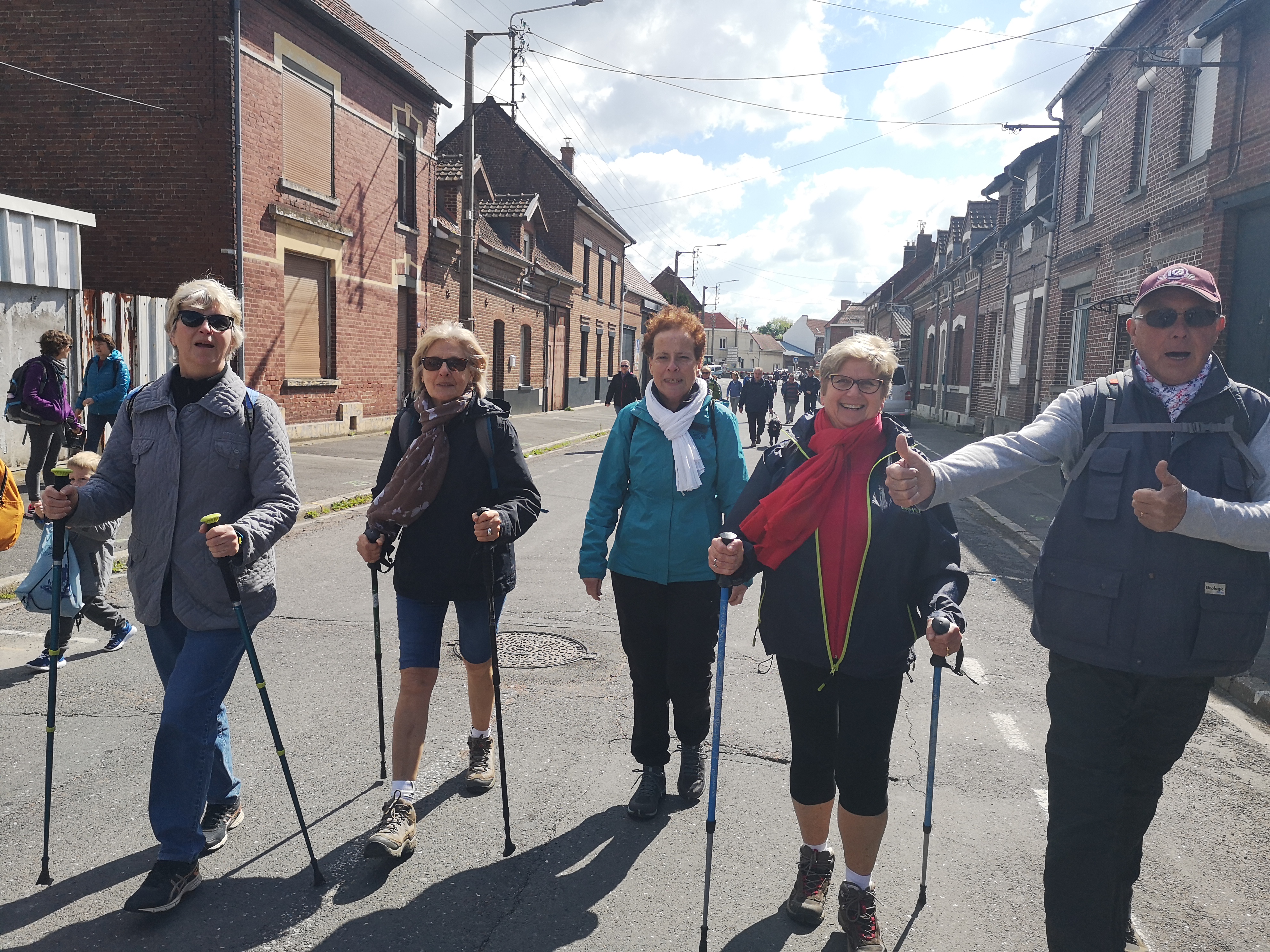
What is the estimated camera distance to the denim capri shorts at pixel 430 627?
3.55 meters

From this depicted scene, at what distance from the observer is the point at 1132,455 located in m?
2.57

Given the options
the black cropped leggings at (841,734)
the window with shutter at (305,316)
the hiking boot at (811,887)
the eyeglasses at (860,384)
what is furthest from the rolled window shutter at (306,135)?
the hiking boot at (811,887)

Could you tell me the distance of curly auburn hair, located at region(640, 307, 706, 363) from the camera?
12.5 feet

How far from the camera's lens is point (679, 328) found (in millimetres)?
3836

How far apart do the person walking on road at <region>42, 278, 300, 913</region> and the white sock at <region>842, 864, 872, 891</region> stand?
214cm

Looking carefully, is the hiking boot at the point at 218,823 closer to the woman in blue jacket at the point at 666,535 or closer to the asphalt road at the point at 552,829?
the asphalt road at the point at 552,829

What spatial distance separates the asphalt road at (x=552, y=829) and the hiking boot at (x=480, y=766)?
75 mm

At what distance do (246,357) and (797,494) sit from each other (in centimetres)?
1419

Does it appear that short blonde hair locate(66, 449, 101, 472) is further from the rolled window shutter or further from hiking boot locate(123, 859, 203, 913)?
the rolled window shutter

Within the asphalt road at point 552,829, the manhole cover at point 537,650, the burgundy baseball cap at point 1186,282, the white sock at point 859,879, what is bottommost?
the asphalt road at point 552,829

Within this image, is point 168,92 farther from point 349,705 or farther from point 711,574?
point 711,574

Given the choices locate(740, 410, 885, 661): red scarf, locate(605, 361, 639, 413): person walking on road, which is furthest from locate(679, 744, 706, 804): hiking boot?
locate(605, 361, 639, 413): person walking on road

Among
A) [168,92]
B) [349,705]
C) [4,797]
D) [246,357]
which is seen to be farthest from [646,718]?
[168,92]

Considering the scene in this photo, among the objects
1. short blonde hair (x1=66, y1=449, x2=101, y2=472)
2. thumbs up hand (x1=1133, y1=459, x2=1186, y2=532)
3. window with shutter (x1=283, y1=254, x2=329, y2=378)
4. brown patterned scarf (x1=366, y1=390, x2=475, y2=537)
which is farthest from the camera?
window with shutter (x1=283, y1=254, x2=329, y2=378)
